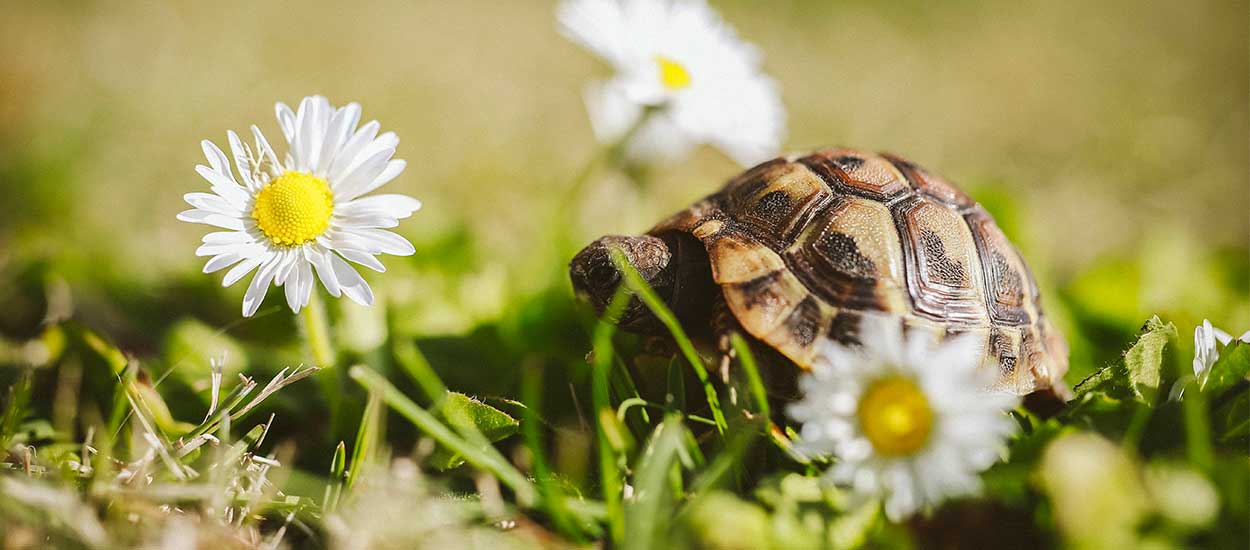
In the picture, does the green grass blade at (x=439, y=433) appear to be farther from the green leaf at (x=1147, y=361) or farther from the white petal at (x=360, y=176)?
the green leaf at (x=1147, y=361)

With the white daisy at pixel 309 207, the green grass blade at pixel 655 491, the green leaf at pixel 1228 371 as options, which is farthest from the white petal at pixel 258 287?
the green leaf at pixel 1228 371

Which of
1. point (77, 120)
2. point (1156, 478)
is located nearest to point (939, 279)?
point (1156, 478)

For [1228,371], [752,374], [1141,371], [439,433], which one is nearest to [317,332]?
[439,433]

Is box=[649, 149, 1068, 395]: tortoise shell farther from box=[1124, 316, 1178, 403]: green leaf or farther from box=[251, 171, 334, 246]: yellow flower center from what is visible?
box=[251, 171, 334, 246]: yellow flower center

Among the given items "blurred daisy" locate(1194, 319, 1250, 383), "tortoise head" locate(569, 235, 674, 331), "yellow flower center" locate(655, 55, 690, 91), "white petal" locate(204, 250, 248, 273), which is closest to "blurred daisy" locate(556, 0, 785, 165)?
"yellow flower center" locate(655, 55, 690, 91)

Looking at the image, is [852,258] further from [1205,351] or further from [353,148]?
[353,148]

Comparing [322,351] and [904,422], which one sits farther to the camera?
[322,351]
